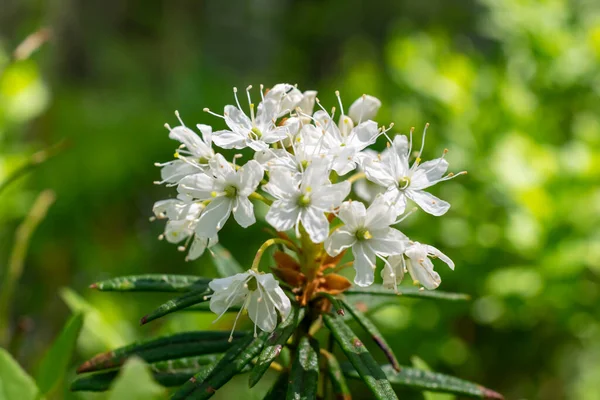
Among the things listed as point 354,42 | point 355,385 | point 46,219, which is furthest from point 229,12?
point 355,385

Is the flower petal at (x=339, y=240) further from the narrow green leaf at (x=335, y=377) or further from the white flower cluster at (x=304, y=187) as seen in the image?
the narrow green leaf at (x=335, y=377)

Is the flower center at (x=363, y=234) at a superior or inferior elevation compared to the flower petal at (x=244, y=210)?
inferior

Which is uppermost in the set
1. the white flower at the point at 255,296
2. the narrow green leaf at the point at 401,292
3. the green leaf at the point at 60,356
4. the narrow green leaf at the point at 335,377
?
the white flower at the point at 255,296

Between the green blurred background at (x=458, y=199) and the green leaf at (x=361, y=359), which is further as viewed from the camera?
the green blurred background at (x=458, y=199)

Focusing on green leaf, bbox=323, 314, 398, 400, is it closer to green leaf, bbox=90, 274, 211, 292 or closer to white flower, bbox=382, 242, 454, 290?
white flower, bbox=382, 242, 454, 290

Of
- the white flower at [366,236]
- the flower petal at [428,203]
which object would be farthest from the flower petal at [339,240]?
the flower petal at [428,203]

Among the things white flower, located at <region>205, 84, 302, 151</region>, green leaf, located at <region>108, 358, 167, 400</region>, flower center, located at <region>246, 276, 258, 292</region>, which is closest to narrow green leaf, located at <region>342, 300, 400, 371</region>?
flower center, located at <region>246, 276, 258, 292</region>

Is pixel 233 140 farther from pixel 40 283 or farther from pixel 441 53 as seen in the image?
pixel 40 283
